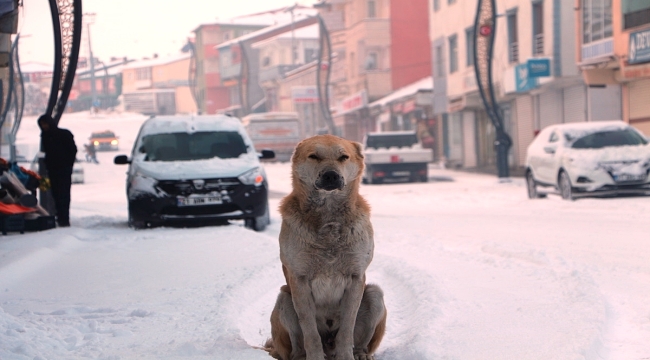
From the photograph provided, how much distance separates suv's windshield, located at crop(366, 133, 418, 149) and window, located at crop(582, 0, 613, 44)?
7.30m

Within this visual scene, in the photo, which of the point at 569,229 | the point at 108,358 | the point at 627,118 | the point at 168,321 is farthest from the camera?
the point at 627,118

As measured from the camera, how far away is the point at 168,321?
6.15 m

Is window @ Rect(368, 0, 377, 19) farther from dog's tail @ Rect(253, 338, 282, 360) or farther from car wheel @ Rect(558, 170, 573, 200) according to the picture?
dog's tail @ Rect(253, 338, 282, 360)

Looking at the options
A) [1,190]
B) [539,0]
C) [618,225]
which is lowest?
[618,225]

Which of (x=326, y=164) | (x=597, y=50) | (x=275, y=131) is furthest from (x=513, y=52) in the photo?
(x=326, y=164)

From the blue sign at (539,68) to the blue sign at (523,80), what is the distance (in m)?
0.33

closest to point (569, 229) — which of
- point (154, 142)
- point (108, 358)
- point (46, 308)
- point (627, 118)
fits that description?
point (154, 142)

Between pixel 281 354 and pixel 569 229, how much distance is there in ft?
25.5

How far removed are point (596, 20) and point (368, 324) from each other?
76.5 ft

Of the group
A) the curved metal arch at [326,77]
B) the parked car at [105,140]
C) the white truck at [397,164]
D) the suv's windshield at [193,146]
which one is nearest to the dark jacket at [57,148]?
the suv's windshield at [193,146]

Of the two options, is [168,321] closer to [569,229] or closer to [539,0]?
[569,229]

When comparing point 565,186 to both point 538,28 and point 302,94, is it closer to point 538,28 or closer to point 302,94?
point 538,28

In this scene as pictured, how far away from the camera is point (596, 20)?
26.1 meters

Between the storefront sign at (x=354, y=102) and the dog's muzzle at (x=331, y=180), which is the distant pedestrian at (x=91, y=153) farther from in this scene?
the dog's muzzle at (x=331, y=180)
